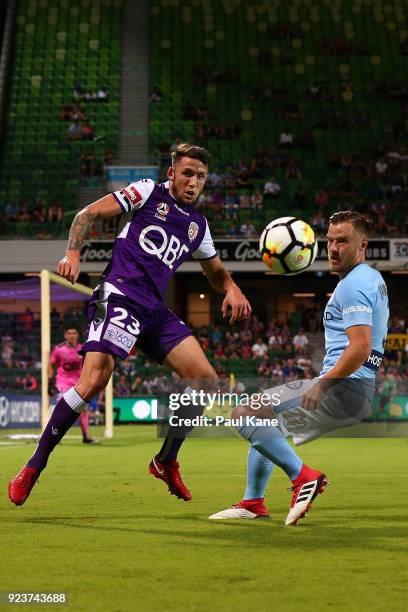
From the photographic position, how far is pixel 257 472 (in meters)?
5.96

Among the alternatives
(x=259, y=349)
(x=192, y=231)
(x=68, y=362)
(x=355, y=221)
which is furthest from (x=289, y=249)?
(x=259, y=349)

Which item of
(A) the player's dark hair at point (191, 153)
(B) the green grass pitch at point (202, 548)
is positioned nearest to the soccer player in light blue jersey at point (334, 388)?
(B) the green grass pitch at point (202, 548)

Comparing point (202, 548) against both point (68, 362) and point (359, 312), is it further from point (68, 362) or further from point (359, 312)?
point (68, 362)

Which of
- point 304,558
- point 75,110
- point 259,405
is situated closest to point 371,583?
point 304,558

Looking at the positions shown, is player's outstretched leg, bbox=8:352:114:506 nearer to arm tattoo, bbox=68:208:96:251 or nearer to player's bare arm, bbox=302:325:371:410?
arm tattoo, bbox=68:208:96:251

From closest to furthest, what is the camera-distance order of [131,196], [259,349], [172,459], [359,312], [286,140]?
[359,312] → [131,196] → [172,459] → [259,349] → [286,140]

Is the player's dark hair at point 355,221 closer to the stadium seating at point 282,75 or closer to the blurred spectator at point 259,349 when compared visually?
the blurred spectator at point 259,349

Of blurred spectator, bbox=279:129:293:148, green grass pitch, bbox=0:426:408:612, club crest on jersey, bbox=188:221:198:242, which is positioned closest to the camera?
green grass pitch, bbox=0:426:408:612

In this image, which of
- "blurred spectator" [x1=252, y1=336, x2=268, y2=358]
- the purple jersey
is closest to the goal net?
"blurred spectator" [x1=252, y1=336, x2=268, y2=358]

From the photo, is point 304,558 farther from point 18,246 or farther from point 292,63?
point 292,63

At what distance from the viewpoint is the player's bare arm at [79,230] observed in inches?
230

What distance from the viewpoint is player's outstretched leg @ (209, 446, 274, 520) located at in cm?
593

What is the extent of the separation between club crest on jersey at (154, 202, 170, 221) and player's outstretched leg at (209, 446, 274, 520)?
162cm

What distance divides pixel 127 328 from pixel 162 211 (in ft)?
2.69
